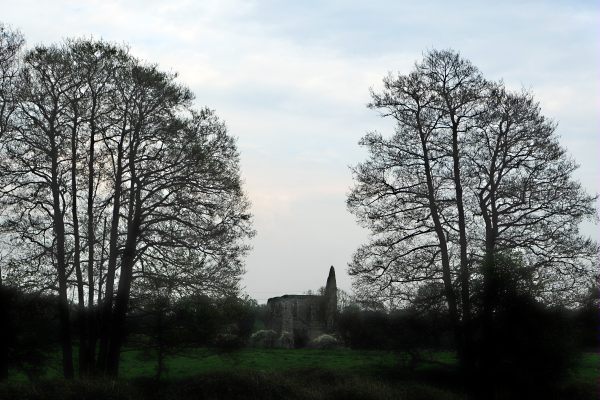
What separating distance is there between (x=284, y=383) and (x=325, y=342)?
70.2 ft

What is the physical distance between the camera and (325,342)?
43969 millimetres

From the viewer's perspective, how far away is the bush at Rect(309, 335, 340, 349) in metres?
43.1

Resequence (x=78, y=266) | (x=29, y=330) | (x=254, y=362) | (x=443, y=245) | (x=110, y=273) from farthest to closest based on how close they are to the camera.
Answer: (x=254, y=362) → (x=443, y=245) → (x=29, y=330) → (x=110, y=273) → (x=78, y=266)

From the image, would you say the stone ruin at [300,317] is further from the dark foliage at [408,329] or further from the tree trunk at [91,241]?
the tree trunk at [91,241]

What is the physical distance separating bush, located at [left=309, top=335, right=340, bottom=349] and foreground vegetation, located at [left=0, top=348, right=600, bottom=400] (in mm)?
14803

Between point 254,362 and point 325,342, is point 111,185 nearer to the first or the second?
point 254,362

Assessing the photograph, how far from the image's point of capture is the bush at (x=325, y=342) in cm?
4312

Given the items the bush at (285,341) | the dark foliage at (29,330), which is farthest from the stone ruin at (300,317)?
the dark foliage at (29,330)

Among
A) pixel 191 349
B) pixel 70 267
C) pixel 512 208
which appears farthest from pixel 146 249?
pixel 512 208

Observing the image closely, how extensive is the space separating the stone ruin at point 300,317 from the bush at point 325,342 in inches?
112

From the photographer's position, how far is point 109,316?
80.3 feet

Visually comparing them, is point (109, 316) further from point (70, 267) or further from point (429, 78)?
point (429, 78)

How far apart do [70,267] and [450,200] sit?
13.5 metres

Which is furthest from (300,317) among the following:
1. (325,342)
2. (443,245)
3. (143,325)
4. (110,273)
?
(110,273)
